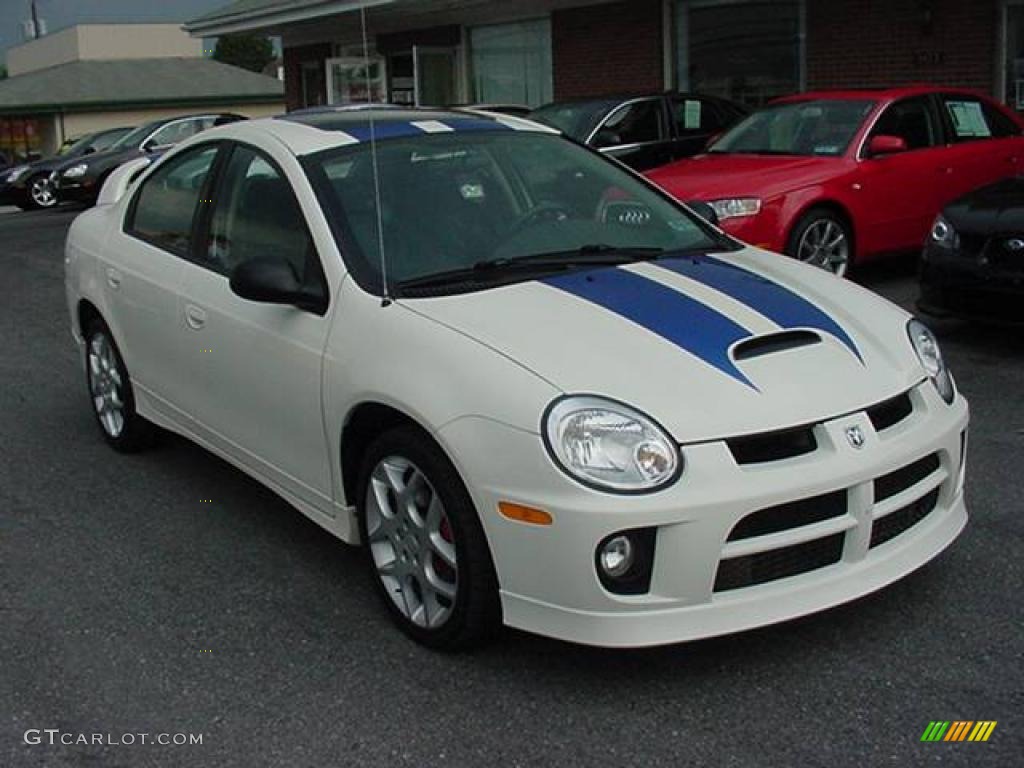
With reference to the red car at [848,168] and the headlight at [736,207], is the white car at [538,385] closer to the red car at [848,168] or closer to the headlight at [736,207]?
the headlight at [736,207]

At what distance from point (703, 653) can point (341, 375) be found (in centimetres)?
136

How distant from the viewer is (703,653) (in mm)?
3521

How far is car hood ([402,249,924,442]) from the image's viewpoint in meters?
3.27

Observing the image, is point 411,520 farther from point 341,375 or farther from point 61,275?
point 61,275

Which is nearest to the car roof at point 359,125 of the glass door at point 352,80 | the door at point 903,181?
the door at point 903,181

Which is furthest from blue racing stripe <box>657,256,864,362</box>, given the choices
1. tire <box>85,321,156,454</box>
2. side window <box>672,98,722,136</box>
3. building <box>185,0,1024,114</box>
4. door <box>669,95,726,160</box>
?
side window <box>672,98,722,136</box>

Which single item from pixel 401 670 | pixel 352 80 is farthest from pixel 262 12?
pixel 401 670

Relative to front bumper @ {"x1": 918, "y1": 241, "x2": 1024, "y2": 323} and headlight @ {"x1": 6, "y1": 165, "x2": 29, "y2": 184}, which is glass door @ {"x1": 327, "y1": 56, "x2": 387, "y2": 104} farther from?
front bumper @ {"x1": 918, "y1": 241, "x2": 1024, "y2": 323}

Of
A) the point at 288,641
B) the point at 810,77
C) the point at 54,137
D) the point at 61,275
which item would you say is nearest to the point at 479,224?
the point at 288,641

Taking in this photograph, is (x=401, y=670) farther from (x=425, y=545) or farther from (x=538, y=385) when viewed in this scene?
(x=538, y=385)

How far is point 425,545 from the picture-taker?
3.59m

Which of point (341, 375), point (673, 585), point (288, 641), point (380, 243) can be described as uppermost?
point (380, 243)

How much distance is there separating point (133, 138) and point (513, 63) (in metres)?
7.56

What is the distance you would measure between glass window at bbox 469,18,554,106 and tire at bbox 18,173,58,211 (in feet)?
28.2
